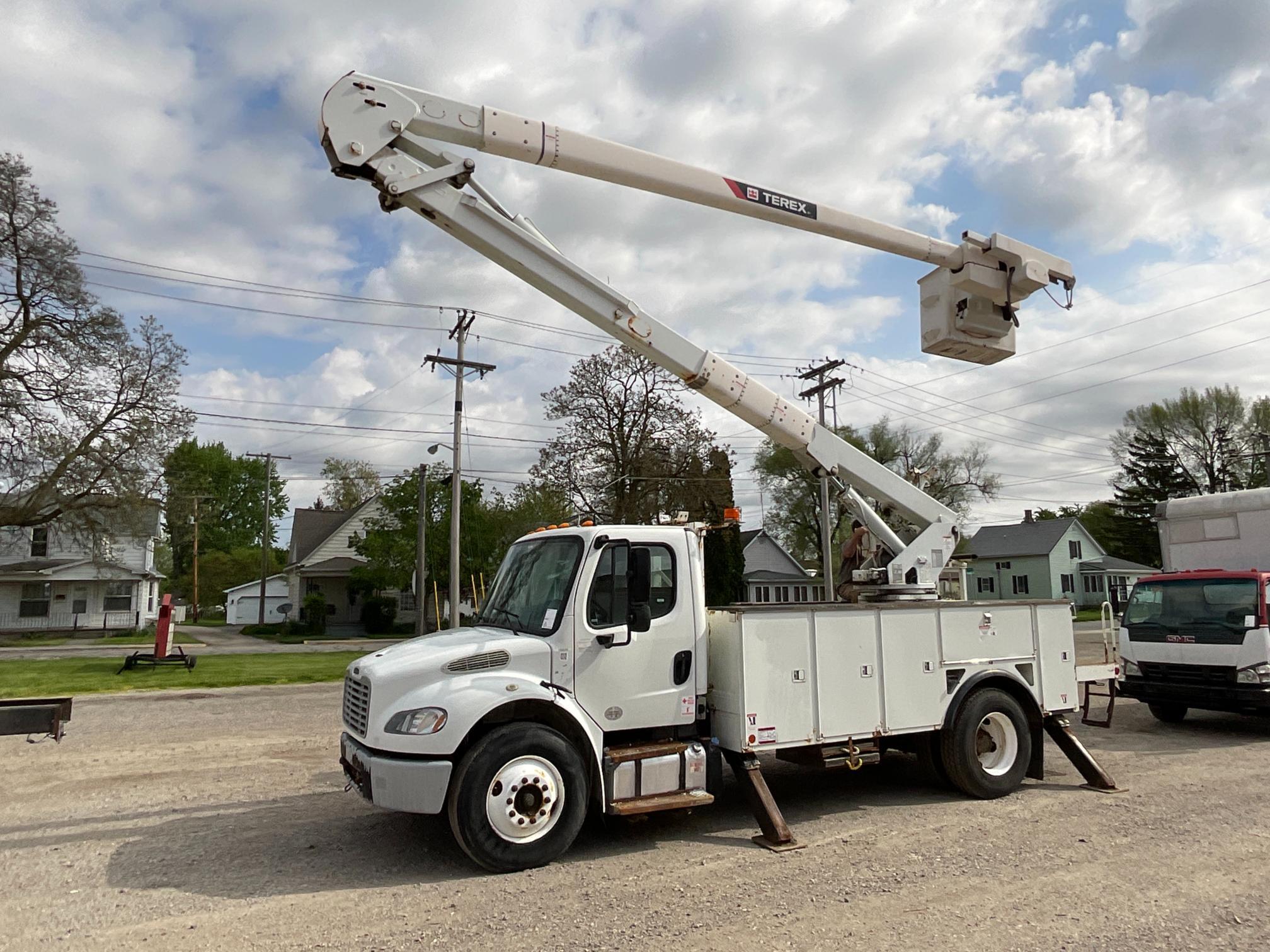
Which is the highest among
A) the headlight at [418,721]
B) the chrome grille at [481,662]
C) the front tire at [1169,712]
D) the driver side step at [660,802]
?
the chrome grille at [481,662]

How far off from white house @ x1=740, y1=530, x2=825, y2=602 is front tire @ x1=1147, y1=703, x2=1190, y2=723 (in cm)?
4226

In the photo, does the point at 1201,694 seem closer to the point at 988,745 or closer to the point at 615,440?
the point at 988,745

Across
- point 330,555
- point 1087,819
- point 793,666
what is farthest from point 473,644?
point 330,555

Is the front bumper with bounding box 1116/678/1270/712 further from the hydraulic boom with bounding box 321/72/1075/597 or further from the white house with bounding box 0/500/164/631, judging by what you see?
the white house with bounding box 0/500/164/631

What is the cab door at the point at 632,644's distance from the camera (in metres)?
6.25

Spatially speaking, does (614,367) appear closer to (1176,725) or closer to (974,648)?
(1176,725)

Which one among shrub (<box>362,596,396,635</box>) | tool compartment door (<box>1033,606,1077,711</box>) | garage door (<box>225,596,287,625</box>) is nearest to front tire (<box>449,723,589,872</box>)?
tool compartment door (<box>1033,606,1077,711</box>)

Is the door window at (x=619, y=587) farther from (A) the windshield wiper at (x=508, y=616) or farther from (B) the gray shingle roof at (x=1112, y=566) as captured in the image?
(B) the gray shingle roof at (x=1112, y=566)

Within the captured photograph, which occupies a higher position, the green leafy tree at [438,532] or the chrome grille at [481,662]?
the green leafy tree at [438,532]

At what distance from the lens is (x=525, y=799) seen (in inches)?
228

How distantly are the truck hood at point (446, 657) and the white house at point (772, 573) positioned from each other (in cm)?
4900

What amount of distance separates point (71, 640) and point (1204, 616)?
41.1m

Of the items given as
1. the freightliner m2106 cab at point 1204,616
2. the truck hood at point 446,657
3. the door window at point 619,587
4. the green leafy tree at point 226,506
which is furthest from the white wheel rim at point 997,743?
the green leafy tree at point 226,506

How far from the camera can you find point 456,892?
5.32 metres
